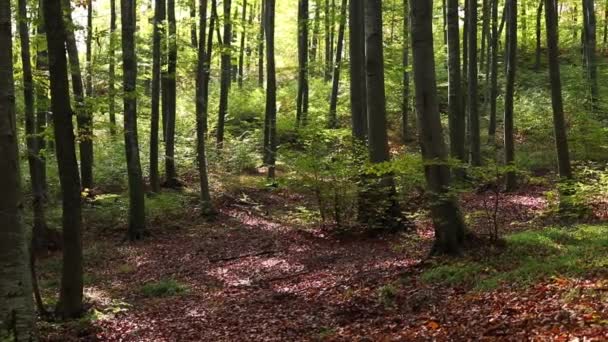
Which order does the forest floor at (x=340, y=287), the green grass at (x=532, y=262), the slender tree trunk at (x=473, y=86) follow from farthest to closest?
the slender tree trunk at (x=473, y=86) < the green grass at (x=532, y=262) < the forest floor at (x=340, y=287)

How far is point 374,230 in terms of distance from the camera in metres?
12.5

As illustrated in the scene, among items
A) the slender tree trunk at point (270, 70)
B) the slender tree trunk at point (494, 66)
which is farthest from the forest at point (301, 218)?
the slender tree trunk at point (494, 66)

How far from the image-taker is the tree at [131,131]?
14305mm

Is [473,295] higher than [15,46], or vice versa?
[15,46]

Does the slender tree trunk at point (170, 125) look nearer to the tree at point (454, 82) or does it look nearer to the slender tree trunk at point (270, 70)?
the slender tree trunk at point (270, 70)

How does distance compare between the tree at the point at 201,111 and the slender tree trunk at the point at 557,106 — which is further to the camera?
the tree at the point at 201,111

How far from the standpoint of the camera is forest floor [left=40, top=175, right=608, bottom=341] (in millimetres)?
5926

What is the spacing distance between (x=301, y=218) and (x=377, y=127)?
3.94m

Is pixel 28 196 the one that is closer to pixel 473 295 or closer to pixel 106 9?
pixel 473 295

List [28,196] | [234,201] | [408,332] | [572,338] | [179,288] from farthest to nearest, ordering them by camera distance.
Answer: [234,201], [28,196], [179,288], [408,332], [572,338]

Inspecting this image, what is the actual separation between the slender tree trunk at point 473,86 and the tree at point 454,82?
1.98m

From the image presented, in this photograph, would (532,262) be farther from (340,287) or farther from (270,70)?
(270,70)

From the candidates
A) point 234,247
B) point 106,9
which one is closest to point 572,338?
point 234,247

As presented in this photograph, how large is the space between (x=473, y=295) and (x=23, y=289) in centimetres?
515
